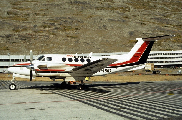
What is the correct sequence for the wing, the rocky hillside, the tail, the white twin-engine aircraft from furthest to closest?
1. the rocky hillside
2. the tail
3. the white twin-engine aircraft
4. the wing

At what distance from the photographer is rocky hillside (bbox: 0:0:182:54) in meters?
124

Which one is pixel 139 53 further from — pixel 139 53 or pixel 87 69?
pixel 87 69

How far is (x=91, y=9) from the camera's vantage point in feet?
565

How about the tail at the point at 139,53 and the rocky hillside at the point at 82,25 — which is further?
the rocky hillside at the point at 82,25

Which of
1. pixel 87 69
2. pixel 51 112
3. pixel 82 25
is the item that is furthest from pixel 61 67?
pixel 82 25

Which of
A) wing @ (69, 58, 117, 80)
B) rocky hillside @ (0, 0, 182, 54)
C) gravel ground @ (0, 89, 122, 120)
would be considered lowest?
gravel ground @ (0, 89, 122, 120)

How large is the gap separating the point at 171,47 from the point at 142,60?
11531 centimetres

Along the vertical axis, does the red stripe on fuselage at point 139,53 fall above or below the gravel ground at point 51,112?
above

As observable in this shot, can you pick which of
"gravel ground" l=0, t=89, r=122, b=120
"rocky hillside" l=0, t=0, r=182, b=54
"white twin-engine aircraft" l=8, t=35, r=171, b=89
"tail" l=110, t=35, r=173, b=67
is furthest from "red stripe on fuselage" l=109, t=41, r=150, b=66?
"rocky hillside" l=0, t=0, r=182, b=54

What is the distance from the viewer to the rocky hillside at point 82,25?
12406 cm

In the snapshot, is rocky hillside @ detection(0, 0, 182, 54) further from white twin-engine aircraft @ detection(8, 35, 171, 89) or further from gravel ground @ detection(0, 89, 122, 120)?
gravel ground @ detection(0, 89, 122, 120)

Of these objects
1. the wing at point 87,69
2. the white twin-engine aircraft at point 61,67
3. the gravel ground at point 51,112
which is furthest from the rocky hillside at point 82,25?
the gravel ground at point 51,112

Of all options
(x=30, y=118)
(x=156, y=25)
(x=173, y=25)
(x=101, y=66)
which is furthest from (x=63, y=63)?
(x=173, y=25)

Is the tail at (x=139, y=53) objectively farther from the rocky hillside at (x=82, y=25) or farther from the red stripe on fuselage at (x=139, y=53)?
the rocky hillside at (x=82, y=25)
